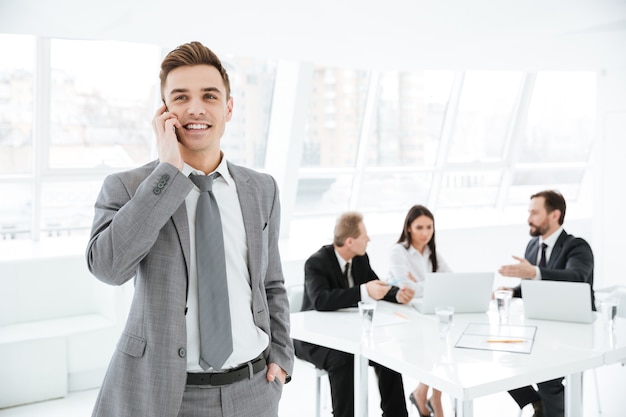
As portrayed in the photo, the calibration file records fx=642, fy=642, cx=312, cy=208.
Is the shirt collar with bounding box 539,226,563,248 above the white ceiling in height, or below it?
below

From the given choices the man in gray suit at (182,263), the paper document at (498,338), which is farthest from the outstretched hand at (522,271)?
the man in gray suit at (182,263)

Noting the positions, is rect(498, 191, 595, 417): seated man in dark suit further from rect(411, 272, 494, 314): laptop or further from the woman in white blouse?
the woman in white blouse

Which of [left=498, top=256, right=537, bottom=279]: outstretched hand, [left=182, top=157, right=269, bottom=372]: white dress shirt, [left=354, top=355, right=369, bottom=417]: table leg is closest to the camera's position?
[left=182, top=157, right=269, bottom=372]: white dress shirt

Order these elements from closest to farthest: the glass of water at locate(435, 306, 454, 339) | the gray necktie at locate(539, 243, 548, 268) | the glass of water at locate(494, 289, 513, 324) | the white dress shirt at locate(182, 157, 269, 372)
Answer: the white dress shirt at locate(182, 157, 269, 372)
the glass of water at locate(435, 306, 454, 339)
the glass of water at locate(494, 289, 513, 324)
the gray necktie at locate(539, 243, 548, 268)

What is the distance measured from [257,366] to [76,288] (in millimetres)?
3703

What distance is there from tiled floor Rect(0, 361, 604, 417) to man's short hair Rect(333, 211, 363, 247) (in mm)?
824

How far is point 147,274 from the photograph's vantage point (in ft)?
4.94

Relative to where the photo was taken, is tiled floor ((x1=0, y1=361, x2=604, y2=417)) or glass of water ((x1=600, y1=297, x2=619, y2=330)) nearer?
glass of water ((x1=600, y1=297, x2=619, y2=330))

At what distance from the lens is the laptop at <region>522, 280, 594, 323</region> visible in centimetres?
324

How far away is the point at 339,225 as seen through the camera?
3742 millimetres

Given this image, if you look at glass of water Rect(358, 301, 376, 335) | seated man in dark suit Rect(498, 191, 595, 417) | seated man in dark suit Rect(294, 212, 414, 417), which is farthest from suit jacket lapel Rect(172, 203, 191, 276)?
seated man in dark suit Rect(498, 191, 595, 417)

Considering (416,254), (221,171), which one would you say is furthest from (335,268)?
(221,171)

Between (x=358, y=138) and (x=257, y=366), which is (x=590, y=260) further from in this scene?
(x=358, y=138)

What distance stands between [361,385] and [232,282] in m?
1.58
